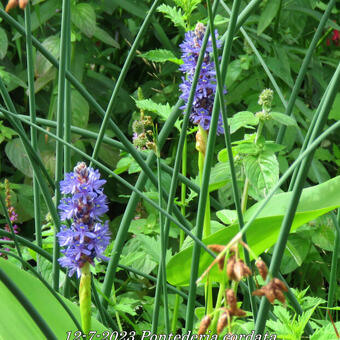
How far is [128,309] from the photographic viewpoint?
1071mm

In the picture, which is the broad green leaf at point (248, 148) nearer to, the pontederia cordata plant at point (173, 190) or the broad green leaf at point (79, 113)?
the pontederia cordata plant at point (173, 190)

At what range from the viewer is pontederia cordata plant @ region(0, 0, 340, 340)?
722mm

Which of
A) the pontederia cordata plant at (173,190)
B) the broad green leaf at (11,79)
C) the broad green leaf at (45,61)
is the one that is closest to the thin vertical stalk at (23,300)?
the pontederia cordata plant at (173,190)

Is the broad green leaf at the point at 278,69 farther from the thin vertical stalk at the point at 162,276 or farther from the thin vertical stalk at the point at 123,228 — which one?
the thin vertical stalk at the point at 162,276

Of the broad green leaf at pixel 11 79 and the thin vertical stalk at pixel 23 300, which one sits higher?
the broad green leaf at pixel 11 79

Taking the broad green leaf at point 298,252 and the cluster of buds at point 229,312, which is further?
the broad green leaf at point 298,252

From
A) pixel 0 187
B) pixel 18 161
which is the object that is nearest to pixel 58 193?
pixel 0 187

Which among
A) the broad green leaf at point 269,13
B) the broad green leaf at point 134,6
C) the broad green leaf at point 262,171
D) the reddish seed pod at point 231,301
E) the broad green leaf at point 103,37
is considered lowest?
the broad green leaf at point 262,171

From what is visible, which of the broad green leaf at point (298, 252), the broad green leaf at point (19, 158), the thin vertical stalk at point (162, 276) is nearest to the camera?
the thin vertical stalk at point (162, 276)

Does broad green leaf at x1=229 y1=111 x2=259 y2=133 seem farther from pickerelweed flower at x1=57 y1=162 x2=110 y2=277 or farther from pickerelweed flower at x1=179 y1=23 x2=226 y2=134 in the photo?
pickerelweed flower at x1=57 y1=162 x2=110 y2=277

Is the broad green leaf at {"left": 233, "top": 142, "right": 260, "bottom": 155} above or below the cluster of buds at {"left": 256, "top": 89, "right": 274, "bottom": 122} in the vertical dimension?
below

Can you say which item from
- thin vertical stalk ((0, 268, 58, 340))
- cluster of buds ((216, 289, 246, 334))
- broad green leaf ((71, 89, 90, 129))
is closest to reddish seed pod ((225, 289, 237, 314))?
cluster of buds ((216, 289, 246, 334))

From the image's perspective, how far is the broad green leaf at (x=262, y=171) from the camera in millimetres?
910

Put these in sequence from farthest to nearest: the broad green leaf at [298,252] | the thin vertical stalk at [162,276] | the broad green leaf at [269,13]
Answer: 1. the broad green leaf at [269,13]
2. the broad green leaf at [298,252]
3. the thin vertical stalk at [162,276]
